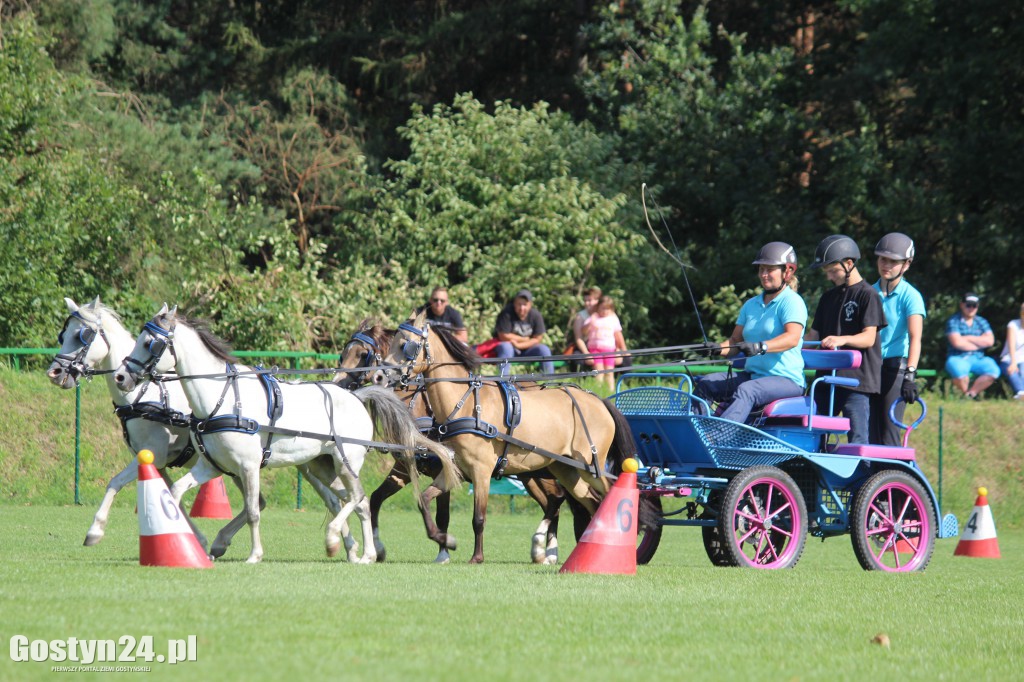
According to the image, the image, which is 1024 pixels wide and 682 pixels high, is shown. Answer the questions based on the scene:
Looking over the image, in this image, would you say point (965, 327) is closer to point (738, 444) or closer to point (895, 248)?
point (895, 248)

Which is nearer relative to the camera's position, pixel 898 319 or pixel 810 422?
pixel 810 422

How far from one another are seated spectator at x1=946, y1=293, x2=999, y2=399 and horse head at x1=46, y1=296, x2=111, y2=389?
13.4m

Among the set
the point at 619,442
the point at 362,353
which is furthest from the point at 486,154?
the point at 619,442

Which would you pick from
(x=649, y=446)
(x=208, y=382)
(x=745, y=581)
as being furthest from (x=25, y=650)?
(x=649, y=446)

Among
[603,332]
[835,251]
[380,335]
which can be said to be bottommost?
[380,335]

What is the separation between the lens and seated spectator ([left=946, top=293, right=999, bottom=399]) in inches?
832

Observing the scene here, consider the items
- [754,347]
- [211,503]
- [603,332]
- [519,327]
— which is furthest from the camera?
[603,332]

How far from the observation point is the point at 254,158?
105 feet

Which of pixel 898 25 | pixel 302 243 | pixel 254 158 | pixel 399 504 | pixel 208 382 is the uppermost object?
pixel 898 25

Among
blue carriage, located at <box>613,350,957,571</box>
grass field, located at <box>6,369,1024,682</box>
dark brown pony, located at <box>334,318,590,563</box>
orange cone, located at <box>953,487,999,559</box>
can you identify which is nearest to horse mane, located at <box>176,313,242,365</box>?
dark brown pony, located at <box>334,318,590,563</box>

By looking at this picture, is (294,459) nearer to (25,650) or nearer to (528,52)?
(25,650)

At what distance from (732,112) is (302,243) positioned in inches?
385

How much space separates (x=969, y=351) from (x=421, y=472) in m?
12.3

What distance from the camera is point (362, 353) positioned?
40.8ft
